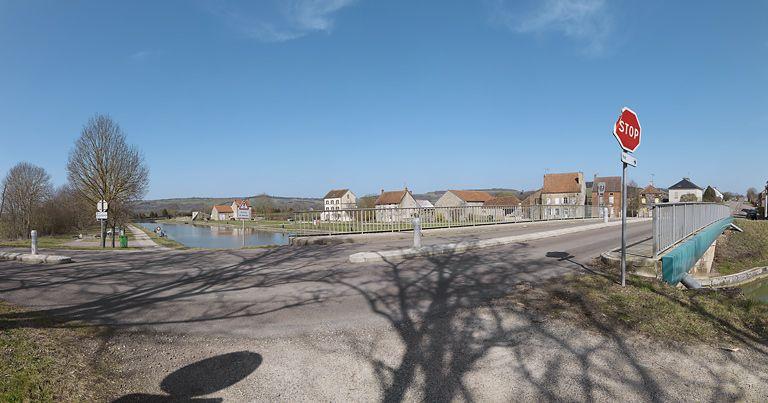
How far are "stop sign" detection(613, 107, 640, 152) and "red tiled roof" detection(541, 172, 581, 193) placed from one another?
72.2m

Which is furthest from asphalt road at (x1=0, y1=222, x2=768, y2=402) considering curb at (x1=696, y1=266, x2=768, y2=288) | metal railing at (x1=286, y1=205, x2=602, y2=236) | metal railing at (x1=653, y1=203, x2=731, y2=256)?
curb at (x1=696, y1=266, x2=768, y2=288)

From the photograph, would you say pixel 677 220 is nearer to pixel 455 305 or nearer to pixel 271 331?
pixel 455 305

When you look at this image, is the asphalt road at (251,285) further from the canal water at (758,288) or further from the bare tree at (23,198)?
the bare tree at (23,198)

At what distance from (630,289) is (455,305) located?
316cm

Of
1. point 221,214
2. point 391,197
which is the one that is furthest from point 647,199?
point 221,214

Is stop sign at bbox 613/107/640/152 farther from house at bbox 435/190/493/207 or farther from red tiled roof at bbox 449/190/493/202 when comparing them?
red tiled roof at bbox 449/190/493/202

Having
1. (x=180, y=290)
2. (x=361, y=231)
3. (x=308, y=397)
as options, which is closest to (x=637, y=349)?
(x=308, y=397)

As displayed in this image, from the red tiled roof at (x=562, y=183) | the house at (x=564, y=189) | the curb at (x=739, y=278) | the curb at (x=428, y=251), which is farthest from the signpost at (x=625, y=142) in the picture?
the red tiled roof at (x=562, y=183)

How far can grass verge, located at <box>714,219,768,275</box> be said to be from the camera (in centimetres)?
2934

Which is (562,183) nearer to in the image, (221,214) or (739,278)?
(739,278)

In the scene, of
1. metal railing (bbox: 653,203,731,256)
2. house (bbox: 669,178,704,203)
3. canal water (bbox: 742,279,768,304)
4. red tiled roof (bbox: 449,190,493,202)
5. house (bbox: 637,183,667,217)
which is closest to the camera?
metal railing (bbox: 653,203,731,256)

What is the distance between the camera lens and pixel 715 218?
2417cm

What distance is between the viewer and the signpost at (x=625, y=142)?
6688 mm

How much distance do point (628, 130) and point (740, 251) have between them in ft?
120
